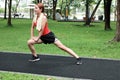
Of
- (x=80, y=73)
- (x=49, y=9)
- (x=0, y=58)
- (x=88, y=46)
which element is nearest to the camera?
(x=80, y=73)

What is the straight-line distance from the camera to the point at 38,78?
7902 mm

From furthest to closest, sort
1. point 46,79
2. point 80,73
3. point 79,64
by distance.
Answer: point 79,64 → point 80,73 → point 46,79

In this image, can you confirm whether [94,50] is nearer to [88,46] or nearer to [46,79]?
[88,46]

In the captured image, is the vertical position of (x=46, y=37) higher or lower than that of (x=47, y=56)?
higher

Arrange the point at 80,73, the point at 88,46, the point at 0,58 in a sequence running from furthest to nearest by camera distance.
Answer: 1. the point at 88,46
2. the point at 0,58
3. the point at 80,73

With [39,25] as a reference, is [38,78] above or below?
below

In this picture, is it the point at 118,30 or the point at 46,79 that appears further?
the point at 118,30

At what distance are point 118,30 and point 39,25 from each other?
271 inches

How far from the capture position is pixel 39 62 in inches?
410

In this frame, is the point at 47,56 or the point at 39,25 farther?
the point at 47,56

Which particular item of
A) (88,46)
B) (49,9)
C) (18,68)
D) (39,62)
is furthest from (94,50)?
(49,9)

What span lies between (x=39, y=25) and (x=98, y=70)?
1.97m

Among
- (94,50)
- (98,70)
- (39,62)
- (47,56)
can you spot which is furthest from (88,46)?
(98,70)

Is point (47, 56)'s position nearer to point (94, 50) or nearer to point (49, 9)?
point (94, 50)
